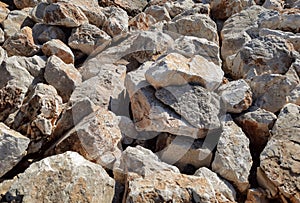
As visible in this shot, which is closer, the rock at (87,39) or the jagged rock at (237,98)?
the jagged rock at (237,98)

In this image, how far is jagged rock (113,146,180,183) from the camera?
2.97 meters

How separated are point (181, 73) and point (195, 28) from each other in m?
1.61

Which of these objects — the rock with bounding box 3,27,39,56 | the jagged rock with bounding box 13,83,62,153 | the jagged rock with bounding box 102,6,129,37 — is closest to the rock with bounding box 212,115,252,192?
the jagged rock with bounding box 13,83,62,153

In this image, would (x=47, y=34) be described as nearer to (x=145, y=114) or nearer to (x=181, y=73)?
(x=145, y=114)

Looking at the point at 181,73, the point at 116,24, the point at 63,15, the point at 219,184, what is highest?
the point at 181,73

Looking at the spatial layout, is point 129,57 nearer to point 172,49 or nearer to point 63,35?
point 172,49

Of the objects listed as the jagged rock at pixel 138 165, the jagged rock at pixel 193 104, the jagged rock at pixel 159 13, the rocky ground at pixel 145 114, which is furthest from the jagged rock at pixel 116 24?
the jagged rock at pixel 138 165

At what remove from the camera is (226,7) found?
5.75 m

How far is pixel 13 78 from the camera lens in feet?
13.0

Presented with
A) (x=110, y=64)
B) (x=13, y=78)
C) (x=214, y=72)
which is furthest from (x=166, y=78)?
(x=13, y=78)

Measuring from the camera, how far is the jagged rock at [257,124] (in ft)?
11.2

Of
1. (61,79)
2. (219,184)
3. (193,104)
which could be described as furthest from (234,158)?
(61,79)

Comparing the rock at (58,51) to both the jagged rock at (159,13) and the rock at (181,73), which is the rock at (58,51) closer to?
the rock at (181,73)

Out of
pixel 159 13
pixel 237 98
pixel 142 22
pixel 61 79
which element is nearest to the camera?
pixel 237 98
